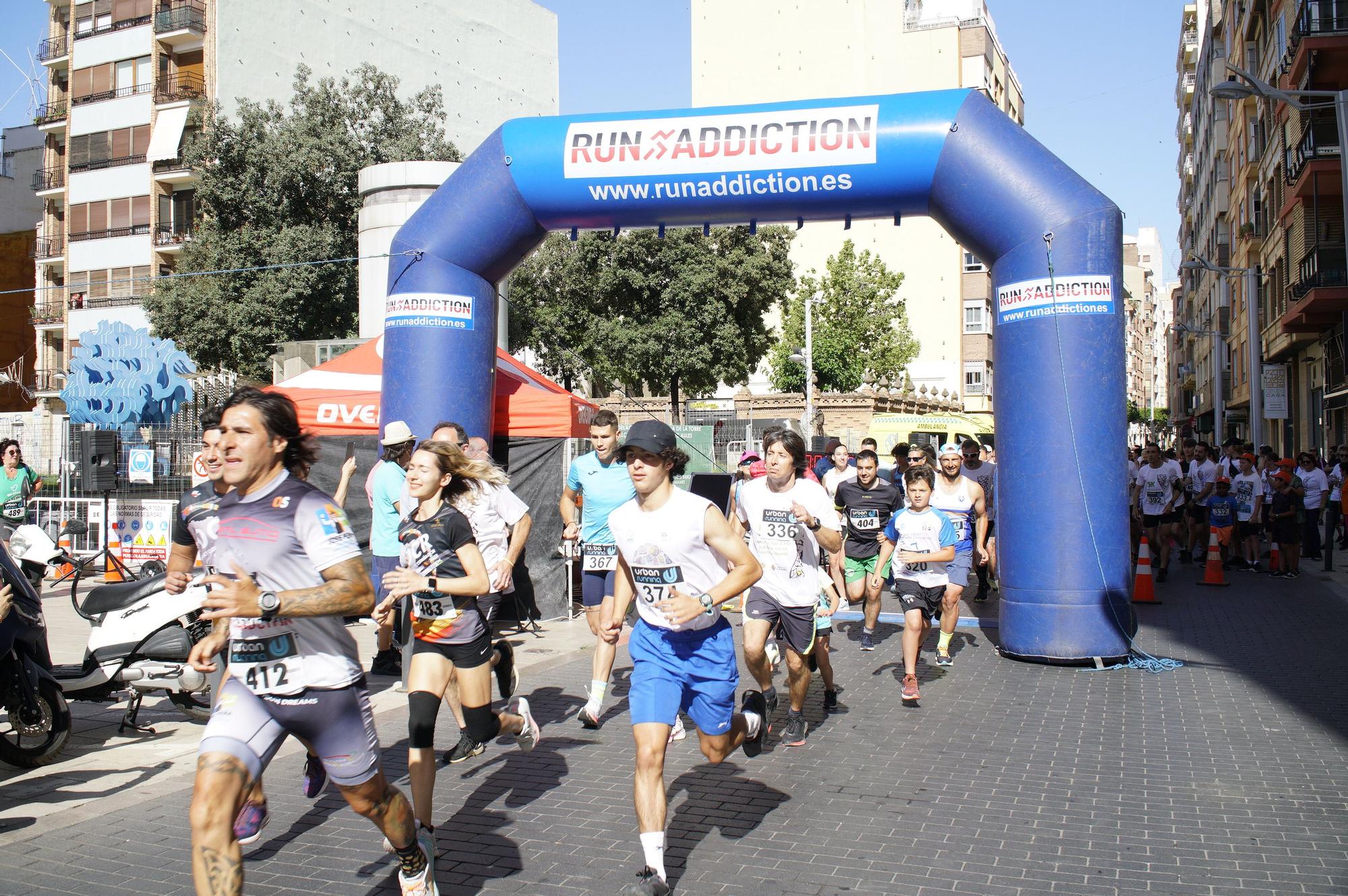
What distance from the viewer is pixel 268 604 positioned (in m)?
3.74

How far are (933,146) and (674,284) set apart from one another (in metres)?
Result: 27.8

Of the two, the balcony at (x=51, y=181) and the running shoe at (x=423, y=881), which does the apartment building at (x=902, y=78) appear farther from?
the running shoe at (x=423, y=881)

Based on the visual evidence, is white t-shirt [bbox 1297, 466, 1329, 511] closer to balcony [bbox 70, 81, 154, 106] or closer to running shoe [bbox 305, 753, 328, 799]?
running shoe [bbox 305, 753, 328, 799]

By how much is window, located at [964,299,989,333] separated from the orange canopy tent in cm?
4689

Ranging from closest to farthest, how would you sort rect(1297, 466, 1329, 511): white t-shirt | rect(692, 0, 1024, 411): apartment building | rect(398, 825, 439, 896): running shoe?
rect(398, 825, 439, 896): running shoe → rect(1297, 466, 1329, 511): white t-shirt → rect(692, 0, 1024, 411): apartment building

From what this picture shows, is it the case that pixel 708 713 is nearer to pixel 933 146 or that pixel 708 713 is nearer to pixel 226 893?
pixel 226 893

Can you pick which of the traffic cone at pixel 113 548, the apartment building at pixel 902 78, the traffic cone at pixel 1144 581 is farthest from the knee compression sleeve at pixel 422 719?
the apartment building at pixel 902 78

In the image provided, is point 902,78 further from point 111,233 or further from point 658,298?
point 111,233

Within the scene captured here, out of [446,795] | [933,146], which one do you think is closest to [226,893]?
[446,795]

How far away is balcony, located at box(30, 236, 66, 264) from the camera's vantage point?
165 ft

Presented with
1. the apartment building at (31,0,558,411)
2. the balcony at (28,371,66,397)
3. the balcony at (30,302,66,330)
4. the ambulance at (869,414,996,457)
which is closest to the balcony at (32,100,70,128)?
the apartment building at (31,0,558,411)

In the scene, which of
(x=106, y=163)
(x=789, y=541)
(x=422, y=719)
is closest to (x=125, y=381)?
(x=789, y=541)

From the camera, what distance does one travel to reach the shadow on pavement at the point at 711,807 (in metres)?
5.36

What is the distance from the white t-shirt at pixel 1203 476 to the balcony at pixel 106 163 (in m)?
40.3
